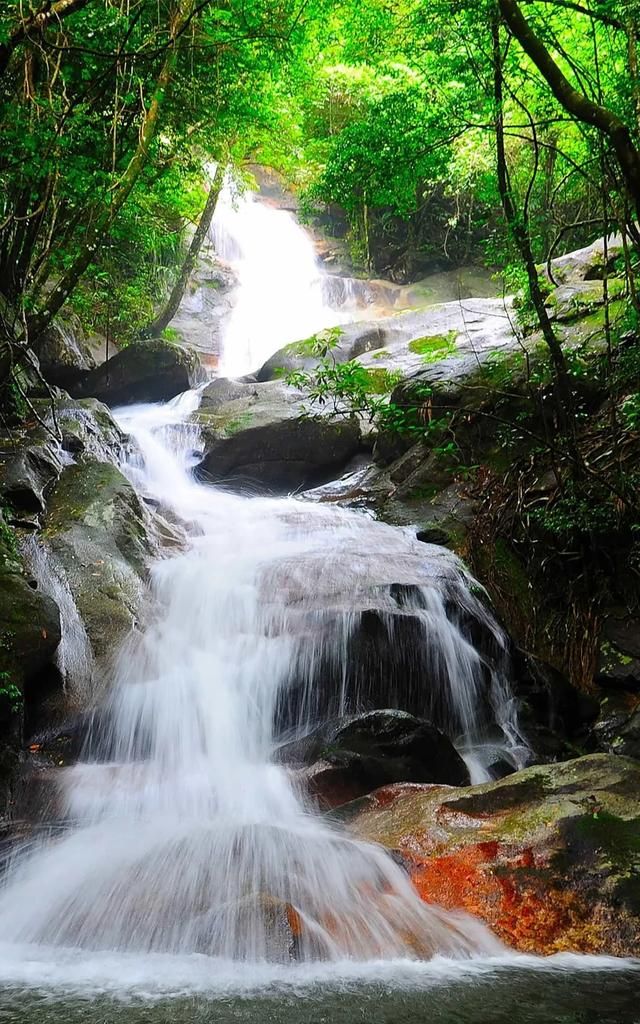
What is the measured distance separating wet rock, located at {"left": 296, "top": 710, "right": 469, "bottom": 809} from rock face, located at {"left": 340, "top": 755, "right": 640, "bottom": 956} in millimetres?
288

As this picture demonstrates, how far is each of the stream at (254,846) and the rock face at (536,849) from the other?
129 mm

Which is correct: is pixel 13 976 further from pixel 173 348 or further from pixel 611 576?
pixel 173 348

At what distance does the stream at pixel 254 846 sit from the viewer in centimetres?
242

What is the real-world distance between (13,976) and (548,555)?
→ 241 inches

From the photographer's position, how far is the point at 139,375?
13.6 m

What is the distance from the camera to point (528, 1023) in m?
2.17

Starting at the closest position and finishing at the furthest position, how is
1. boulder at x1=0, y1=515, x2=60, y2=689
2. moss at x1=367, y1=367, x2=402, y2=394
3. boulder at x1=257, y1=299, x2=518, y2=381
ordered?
boulder at x1=0, y1=515, x2=60, y2=689
boulder at x1=257, y1=299, x2=518, y2=381
moss at x1=367, y1=367, x2=402, y2=394

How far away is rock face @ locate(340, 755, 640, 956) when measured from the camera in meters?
2.99

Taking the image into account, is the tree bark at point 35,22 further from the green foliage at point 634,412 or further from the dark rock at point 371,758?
the dark rock at point 371,758

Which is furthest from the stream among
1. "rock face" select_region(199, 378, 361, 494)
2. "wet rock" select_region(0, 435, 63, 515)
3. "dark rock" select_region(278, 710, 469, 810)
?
"rock face" select_region(199, 378, 361, 494)

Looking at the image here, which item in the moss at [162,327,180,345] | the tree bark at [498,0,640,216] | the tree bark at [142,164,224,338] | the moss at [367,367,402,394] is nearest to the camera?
the tree bark at [498,0,640,216]

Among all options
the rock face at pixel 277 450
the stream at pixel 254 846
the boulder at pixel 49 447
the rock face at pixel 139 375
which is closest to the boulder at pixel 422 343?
the rock face at pixel 277 450

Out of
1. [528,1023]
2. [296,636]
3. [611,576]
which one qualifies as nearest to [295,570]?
[296,636]

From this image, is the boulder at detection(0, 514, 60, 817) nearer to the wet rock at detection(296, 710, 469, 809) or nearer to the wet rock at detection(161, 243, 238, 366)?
the wet rock at detection(296, 710, 469, 809)
